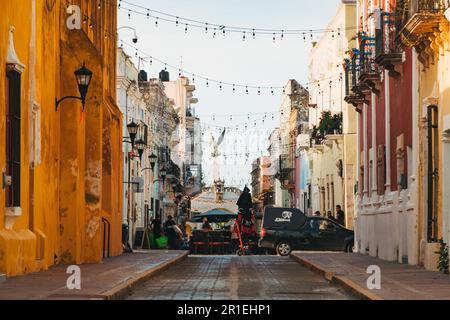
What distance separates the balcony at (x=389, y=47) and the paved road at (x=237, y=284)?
5.64 metres

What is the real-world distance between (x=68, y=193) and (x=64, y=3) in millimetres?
4214

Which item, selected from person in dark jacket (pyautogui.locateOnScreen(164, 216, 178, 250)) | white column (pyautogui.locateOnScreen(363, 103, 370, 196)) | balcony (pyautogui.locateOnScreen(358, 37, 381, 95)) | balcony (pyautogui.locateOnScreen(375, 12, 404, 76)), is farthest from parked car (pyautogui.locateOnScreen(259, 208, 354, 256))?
balcony (pyautogui.locateOnScreen(375, 12, 404, 76))

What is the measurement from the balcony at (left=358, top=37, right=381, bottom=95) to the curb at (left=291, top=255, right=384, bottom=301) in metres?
6.75

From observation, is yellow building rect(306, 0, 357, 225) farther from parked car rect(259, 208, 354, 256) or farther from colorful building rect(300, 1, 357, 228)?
parked car rect(259, 208, 354, 256)

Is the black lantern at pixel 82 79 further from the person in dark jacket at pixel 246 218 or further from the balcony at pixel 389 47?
the person in dark jacket at pixel 246 218

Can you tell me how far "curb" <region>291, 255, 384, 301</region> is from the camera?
1727cm

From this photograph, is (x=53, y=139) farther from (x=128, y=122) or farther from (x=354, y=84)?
(x=128, y=122)

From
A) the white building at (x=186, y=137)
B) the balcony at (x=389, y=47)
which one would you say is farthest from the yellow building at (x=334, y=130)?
the white building at (x=186, y=137)

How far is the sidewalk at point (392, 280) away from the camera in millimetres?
17234

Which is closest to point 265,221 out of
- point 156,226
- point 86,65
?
point 156,226

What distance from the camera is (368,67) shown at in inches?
1401

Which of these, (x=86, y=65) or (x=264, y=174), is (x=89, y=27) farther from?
(x=264, y=174)

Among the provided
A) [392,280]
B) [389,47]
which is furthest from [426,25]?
[389,47]

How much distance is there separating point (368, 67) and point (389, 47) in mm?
4643
